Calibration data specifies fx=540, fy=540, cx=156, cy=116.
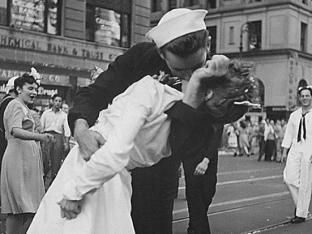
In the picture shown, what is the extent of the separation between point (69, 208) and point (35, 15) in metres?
18.1

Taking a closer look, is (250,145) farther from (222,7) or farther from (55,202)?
(55,202)

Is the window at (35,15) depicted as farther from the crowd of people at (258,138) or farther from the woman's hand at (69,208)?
the woman's hand at (69,208)

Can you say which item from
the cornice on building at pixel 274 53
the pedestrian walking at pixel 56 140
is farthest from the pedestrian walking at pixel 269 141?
the cornice on building at pixel 274 53

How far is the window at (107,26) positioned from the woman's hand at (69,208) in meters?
20.1

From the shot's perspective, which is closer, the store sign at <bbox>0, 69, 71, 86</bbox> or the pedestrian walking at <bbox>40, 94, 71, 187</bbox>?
the pedestrian walking at <bbox>40, 94, 71, 187</bbox>

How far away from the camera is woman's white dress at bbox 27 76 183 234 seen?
207 cm

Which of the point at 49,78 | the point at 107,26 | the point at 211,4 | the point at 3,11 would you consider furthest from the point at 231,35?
the point at 3,11

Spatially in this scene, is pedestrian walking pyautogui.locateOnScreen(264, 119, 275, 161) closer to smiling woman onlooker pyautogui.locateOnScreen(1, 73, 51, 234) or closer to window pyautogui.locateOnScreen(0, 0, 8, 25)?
window pyautogui.locateOnScreen(0, 0, 8, 25)

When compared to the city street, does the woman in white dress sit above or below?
above

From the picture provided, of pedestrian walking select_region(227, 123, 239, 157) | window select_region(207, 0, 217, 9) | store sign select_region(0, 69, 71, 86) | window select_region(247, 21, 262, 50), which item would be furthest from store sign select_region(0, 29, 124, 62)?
window select_region(207, 0, 217, 9)

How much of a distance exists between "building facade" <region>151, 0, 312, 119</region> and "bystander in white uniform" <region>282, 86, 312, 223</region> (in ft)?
98.4

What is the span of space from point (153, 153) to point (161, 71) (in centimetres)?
62

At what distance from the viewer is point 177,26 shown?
2.20m

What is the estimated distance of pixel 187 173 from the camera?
6.31 meters
